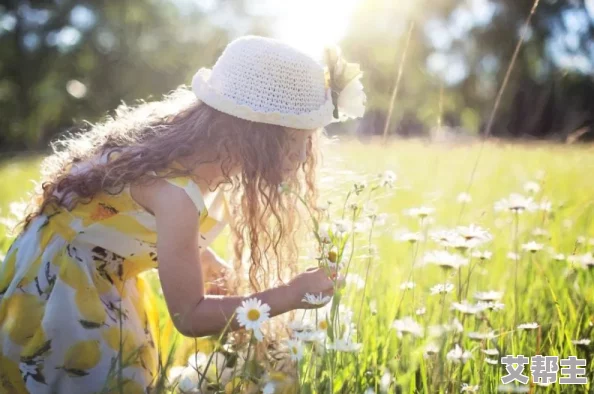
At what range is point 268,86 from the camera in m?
1.87

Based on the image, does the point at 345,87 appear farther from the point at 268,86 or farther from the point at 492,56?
the point at 492,56

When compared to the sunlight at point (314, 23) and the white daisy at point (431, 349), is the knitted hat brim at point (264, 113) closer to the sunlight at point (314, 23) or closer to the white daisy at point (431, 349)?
the sunlight at point (314, 23)

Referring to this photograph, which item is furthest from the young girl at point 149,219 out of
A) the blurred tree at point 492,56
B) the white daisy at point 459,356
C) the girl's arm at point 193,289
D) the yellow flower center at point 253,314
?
the blurred tree at point 492,56

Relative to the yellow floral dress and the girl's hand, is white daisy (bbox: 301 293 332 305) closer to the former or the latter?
the girl's hand

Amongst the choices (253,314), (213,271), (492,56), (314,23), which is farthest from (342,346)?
(492,56)

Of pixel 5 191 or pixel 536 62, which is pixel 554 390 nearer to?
pixel 5 191

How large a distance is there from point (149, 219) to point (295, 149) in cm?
45

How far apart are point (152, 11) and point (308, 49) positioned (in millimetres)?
26048

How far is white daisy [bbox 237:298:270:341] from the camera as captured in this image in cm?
145

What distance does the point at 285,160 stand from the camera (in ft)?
6.47

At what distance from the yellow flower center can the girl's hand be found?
228mm

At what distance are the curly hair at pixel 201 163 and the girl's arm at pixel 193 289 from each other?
20 cm

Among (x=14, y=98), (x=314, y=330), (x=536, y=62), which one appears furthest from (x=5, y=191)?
(x=536, y=62)

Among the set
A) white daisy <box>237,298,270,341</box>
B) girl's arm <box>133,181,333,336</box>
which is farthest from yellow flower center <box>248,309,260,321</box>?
girl's arm <box>133,181,333,336</box>
